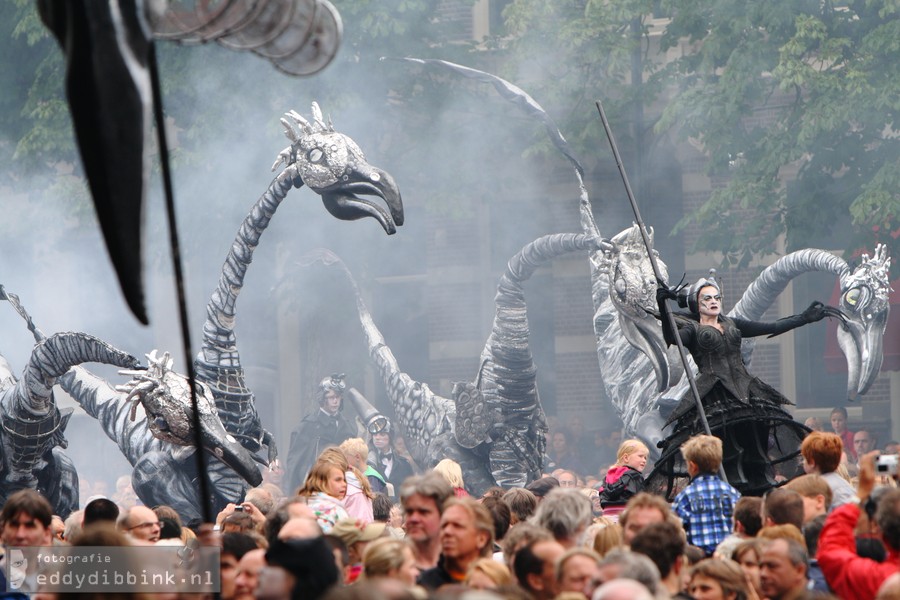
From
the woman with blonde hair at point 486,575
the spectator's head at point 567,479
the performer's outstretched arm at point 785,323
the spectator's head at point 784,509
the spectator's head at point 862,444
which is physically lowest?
the woman with blonde hair at point 486,575

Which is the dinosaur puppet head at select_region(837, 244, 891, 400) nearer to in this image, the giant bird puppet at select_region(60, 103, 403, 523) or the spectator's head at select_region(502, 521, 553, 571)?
the giant bird puppet at select_region(60, 103, 403, 523)

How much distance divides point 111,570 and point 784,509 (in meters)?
2.89

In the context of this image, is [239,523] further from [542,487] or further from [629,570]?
[629,570]

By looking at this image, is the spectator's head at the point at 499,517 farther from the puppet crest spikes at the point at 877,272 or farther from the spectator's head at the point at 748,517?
the puppet crest spikes at the point at 877,272

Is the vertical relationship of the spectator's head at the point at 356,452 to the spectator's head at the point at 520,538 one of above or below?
above

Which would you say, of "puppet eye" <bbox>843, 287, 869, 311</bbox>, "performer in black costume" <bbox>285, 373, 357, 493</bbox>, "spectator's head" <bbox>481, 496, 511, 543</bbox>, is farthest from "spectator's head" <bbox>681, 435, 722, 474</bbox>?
"performer in black costume" <bbox>285, 373, 357, 493</bbox>

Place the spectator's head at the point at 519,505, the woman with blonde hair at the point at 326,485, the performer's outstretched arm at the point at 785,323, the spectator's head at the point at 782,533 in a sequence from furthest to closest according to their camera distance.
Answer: the performer's outstretched arm at the point at 785,323
the spectator's head at the point at 519,505
the woman with blonde hair at the point at 326,485
the spectator's head at the point at 782,533

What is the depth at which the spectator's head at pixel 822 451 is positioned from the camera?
7105 mm

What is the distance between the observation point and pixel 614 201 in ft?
72.0

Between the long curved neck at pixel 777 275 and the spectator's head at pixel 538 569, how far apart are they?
9941 millimetres

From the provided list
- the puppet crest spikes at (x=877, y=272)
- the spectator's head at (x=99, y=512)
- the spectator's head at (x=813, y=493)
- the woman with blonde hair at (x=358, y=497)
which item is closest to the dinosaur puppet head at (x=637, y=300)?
the puppet crest spikes at (x=877, y=272)

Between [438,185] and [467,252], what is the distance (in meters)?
2.37

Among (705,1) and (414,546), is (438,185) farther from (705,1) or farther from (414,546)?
(414,546)

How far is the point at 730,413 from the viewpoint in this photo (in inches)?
344
